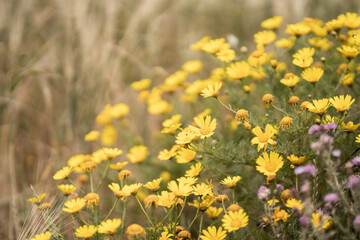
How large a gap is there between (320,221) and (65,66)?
6.03 ft

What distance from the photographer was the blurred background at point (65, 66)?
2.24m

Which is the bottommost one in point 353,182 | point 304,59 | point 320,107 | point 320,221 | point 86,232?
point 86,232

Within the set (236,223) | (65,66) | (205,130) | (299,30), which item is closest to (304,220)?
(236,223)

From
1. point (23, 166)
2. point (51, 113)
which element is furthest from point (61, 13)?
point (23, 166)

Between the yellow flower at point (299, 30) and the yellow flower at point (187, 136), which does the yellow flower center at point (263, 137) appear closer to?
the yellow flower at point (187, 136)

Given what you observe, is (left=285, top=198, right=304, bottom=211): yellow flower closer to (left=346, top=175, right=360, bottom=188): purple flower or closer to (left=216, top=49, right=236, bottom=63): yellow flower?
(left=346, top=175, right=360, bottom=188): purple flower

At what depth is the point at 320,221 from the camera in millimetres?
1000

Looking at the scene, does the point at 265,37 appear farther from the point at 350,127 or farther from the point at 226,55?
the point at 350,127

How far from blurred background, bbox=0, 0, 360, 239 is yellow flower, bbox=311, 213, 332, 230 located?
1.31 meters

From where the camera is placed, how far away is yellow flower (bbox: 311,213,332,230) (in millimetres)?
952

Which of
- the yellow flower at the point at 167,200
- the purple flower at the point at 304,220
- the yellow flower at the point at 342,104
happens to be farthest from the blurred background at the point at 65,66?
the purple flower at the point at 304,220

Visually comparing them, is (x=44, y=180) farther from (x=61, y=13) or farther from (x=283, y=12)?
(x=283, y=12)

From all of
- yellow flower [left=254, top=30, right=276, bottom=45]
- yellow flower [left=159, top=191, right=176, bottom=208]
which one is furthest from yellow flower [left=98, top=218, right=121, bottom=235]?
yellow flower [left=254, top=30, right=276, bottom=45]

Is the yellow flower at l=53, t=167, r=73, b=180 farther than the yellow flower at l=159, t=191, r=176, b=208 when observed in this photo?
Yes
